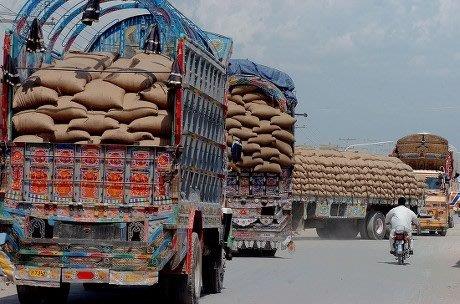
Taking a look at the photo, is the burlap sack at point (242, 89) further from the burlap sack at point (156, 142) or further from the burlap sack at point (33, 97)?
the burlap sack at point (156, 142)

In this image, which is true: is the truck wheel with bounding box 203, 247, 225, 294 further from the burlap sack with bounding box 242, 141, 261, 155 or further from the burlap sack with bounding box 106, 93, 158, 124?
the burlap sack with bounding box 242, 141, 261, 155

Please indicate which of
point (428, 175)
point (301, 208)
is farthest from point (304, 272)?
point (428, 175)

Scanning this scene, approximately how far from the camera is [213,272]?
15828mm

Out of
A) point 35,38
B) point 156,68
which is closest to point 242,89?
point 35,38

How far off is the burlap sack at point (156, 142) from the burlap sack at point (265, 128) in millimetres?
11669

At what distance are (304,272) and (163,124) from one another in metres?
8.62

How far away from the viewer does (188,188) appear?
1309cm

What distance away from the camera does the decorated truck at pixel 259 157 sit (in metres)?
24.2

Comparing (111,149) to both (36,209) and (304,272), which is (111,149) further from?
(304,272)

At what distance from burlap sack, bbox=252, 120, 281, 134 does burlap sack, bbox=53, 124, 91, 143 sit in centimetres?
1178

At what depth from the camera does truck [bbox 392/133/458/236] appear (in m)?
41.6

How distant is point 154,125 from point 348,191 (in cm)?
2371

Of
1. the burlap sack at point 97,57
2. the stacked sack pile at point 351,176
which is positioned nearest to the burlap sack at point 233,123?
the stacked sack pile at point 351,176

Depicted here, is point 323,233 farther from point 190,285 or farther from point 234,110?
point 190,285
